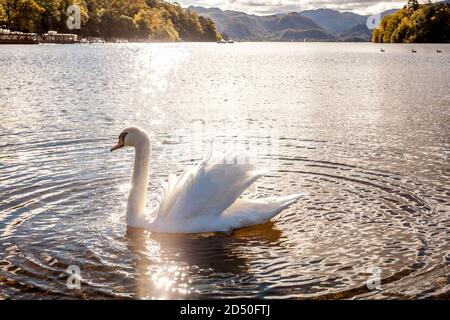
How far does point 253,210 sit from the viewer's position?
9.65 metres

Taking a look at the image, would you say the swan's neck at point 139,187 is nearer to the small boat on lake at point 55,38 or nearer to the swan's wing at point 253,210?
the swan's wing at point 253,210

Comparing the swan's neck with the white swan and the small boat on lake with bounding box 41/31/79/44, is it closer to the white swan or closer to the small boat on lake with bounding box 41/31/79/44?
the white swan

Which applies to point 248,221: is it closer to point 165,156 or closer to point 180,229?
point 180,229

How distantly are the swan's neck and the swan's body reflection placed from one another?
21 centimetres

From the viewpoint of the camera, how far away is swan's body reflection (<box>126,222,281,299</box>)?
7.61 meters

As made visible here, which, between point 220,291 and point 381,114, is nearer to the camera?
point 220,291

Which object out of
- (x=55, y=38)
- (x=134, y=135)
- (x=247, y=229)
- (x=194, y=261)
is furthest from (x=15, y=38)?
(x=194, y=261)

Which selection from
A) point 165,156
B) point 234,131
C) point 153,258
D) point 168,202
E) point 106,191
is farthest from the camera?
point 234,131

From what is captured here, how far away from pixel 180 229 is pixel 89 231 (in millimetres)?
1570

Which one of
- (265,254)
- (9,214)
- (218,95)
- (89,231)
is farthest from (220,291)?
(218,95)

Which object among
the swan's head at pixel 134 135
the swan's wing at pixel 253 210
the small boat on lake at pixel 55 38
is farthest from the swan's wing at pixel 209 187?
the small boat on lake at pixel 55 38

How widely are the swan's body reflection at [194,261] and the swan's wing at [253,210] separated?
0.26 metres

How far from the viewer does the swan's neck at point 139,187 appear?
9.79 m

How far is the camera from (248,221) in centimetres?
955
